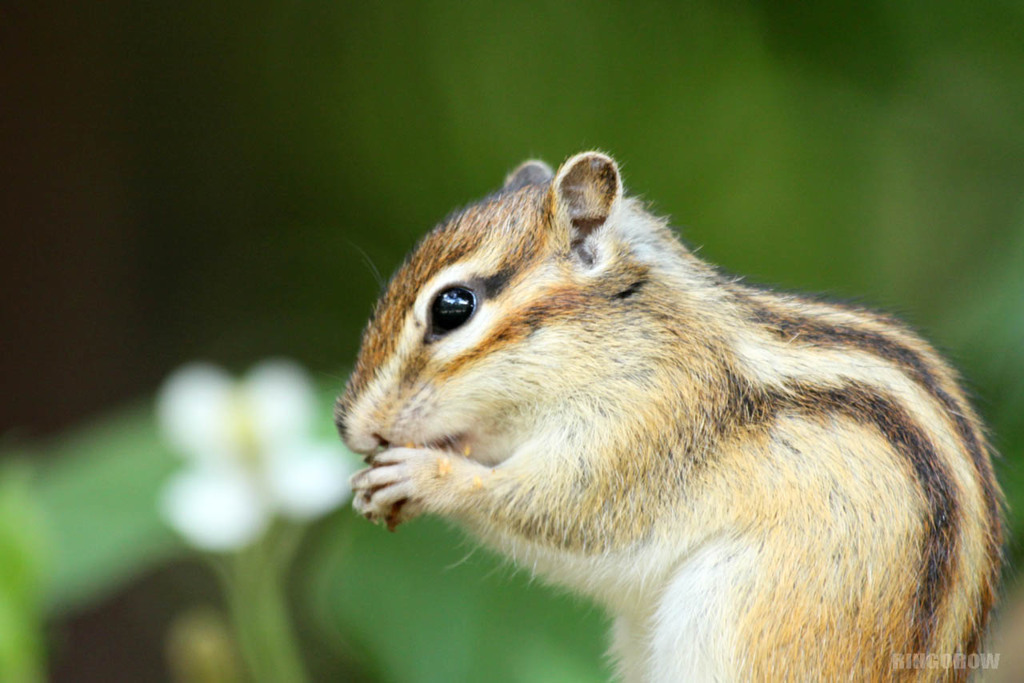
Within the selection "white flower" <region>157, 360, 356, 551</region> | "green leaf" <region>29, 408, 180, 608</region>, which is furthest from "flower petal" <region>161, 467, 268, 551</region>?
"green leaf" <region>29, 408, 180, 608</region>

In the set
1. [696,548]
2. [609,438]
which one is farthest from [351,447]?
[696,548]

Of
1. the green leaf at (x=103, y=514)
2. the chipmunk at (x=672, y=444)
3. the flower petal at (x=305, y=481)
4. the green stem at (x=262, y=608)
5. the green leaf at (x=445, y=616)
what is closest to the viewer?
the chipmunk at (x=672, y=444)

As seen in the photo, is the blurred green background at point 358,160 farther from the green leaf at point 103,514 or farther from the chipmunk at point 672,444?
the chipmunk at point 672,444

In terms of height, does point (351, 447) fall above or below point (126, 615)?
above

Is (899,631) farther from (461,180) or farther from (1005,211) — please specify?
(461,180)

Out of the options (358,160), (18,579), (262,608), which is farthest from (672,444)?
(358,160)

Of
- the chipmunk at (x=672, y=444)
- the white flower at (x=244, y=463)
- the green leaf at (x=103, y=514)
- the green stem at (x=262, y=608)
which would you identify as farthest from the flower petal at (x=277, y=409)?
the chipmunk at (x=672, y=444)
